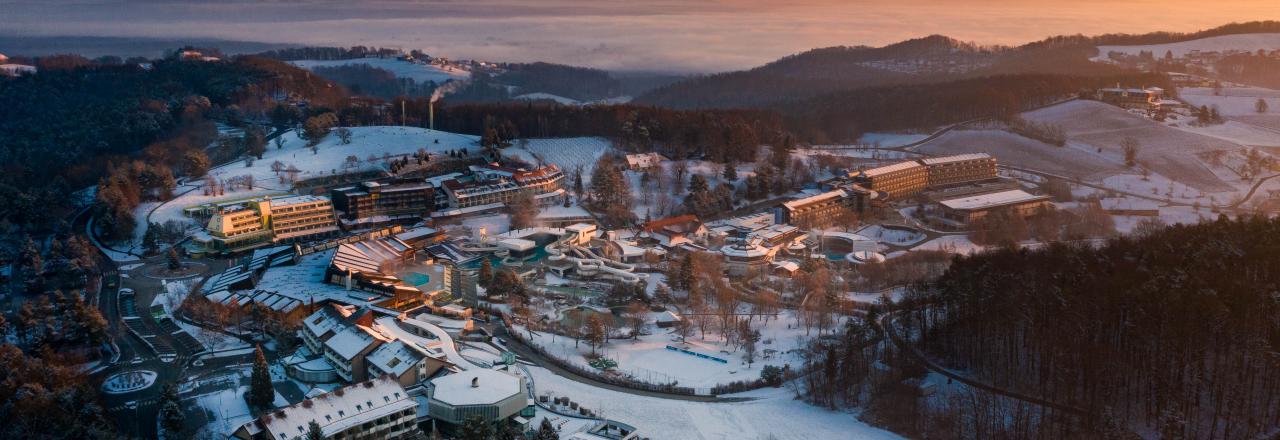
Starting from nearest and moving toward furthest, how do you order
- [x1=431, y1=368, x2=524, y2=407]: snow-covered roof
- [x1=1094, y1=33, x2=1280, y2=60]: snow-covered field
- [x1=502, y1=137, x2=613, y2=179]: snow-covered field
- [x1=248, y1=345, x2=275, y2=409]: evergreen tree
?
[x1=431, y1=368, x2=524, y2=407]: snow-covered roof, [x1=248, y1=345, x2=275, y2=409]: evergreen tree, [x1=502, y1=137, x2=613, y2=179]: snow-covered field, [x1=1094, y1=33, x2=1280, y2=60]: snow-covered field

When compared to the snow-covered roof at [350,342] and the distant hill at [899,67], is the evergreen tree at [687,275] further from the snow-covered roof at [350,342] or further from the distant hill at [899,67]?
the distant hill at [899,67]

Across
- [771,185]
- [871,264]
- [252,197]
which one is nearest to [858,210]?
[771,185]

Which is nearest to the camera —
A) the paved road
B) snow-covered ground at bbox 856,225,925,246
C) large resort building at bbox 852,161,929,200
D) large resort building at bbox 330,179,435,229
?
the paved road

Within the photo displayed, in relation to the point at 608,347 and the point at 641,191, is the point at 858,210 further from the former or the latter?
the point at 608,347

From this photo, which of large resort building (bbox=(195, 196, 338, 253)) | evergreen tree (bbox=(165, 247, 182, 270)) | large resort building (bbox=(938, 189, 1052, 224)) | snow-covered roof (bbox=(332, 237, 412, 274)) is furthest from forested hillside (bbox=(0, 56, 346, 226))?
large resort building (bbox=(938, 189, 1052, 224))

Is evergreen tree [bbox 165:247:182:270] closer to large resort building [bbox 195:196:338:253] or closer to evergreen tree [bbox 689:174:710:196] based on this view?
large resort building [bbox 195:196:338:253]

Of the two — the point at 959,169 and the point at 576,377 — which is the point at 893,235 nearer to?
the point at 959,169
